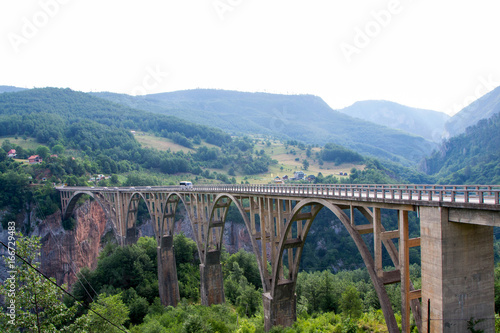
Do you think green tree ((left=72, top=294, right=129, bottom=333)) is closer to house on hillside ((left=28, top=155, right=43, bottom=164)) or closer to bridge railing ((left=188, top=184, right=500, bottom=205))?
bridge railing ((left=188, top=184, right=500, bottom=205))

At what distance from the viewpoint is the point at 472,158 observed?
13838 cm

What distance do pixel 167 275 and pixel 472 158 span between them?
5423 inches

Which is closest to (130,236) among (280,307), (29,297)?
(280,307)

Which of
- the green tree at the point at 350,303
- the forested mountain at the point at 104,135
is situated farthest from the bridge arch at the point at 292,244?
the forested mountain at the point at 104,135

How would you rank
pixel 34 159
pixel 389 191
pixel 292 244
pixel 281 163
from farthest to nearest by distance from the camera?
pixel 281 163 < pixel 34 159 < pixel 292 244 < pixel 389 191

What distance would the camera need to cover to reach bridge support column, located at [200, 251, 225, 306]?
121ft

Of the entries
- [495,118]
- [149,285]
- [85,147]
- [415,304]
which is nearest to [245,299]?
[149,285]

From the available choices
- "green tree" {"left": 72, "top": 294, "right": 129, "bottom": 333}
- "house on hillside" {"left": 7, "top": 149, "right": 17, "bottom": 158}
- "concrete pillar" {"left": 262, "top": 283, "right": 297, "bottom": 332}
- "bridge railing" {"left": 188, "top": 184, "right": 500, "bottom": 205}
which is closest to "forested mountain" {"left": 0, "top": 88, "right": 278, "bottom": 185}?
"house on hillside" {"left": 7, "top": 149, "right": 17, "bottom": 158}

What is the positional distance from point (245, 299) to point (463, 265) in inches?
1158

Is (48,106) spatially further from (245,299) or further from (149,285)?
(245,299)

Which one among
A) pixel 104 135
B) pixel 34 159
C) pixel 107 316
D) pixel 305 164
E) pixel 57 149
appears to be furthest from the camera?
pixel 305 164

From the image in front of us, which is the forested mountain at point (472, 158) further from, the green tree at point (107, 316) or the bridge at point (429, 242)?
the green tree at point (107, 316)

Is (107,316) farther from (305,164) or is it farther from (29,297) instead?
(305,164)

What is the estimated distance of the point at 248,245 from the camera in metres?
98.5
